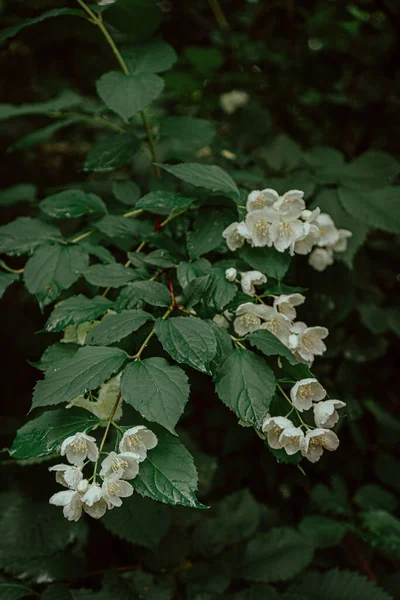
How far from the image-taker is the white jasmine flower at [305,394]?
1017mm

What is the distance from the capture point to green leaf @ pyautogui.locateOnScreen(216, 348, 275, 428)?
938 millimetres

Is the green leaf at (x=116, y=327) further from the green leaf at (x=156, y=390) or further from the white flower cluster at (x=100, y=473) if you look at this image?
the white flower cluster at (x=100, y=473)

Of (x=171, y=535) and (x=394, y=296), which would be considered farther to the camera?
(x=394, y=296)

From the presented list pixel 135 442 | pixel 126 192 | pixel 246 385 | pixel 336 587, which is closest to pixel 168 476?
pixel 135 442

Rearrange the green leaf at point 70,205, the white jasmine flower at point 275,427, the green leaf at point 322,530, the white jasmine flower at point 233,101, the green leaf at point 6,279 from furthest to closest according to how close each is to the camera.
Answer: the white jasmine flower at point 233,101, the green leaf at point 322,530, the green leaf at point 70,205, the green leaf at point 6,279, the white jasmine flower at point 275,427

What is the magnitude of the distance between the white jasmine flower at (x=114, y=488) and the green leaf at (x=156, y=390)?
0.12m

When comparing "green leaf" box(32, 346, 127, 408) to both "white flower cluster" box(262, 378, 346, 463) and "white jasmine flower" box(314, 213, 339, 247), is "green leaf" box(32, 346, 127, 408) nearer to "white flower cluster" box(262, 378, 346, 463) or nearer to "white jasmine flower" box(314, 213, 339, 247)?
"white flower cluster" box(262, 378, 346, 463)

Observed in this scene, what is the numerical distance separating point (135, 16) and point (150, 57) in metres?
0.12

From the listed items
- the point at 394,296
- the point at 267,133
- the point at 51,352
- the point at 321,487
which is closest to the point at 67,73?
the point at 267,133

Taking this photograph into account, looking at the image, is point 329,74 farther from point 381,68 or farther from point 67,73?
point 67,73

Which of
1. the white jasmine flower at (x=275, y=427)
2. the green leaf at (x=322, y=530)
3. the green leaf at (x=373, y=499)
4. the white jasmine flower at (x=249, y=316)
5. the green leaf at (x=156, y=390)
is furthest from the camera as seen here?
the green leaf at (x=373, y=499)

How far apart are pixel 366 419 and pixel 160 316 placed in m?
1.51

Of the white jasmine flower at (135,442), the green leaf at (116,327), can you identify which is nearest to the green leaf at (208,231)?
the green leaf at (116,327)

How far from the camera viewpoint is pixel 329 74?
2354mm
